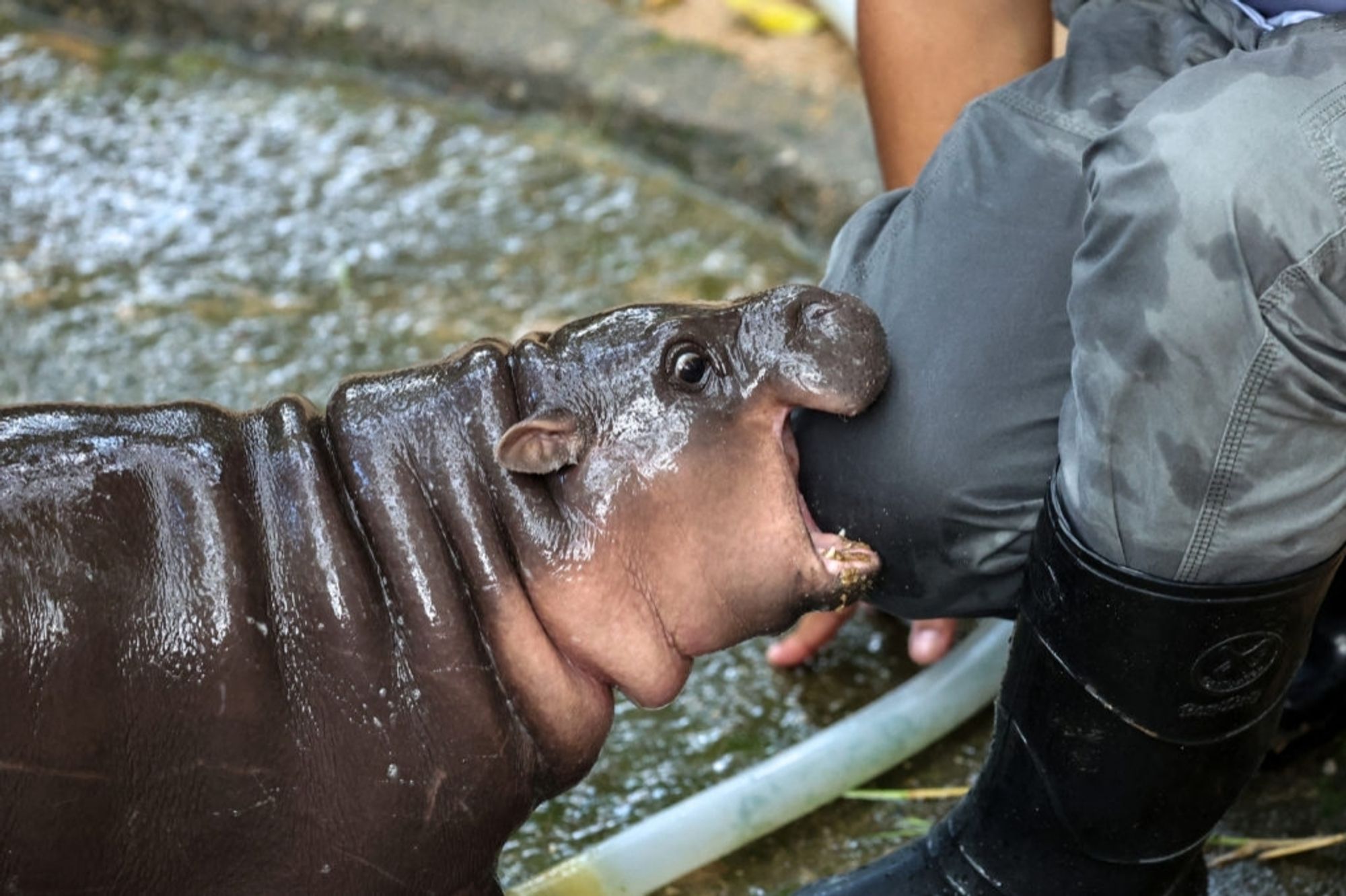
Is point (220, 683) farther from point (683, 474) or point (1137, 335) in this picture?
point (1137, 335)

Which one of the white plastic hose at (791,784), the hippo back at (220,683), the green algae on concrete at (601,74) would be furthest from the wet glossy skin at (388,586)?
the green algae on concrete at (601,74)

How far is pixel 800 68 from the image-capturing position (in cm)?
469

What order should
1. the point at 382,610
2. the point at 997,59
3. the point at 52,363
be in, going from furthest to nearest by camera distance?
1. the point at 52,363
2. the point at 997,59
3. the point at 382,610

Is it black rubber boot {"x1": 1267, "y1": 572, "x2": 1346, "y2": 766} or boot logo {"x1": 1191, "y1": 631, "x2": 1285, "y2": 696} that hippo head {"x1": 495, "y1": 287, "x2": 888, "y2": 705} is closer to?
boot logo {"x1": 1191, "y1": 631, "x2": 1285, "y2": 696}

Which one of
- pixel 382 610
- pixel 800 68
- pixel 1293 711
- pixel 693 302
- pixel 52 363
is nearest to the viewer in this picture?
pixel 382 610

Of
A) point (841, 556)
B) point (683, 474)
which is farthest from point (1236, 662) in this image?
point (683, 474)

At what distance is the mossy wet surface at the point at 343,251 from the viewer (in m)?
3.07

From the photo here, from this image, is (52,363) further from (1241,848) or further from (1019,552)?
(1241,848)

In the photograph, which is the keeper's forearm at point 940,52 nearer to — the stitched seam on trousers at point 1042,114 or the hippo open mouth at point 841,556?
the stitched seam on trousers at point 1042,114

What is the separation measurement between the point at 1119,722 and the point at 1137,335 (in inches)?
18.7

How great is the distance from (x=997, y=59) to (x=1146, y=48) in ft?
1.96

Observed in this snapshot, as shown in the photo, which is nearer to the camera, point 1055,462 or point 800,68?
point 1055,462

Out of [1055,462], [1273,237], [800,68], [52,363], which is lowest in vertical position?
[52,363]

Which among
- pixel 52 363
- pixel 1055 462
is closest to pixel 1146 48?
pixel 1055 462
